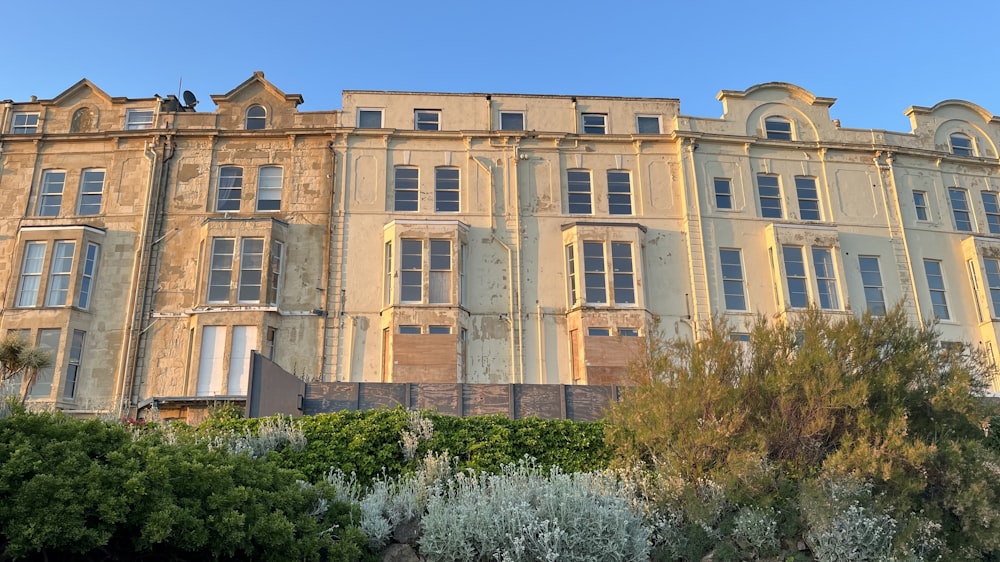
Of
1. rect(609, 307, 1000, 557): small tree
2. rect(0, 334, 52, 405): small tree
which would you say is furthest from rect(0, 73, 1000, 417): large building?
rect(609, 307, 1000, 557): small tree

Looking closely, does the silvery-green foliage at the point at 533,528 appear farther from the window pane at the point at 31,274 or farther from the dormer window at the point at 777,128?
the dormer window at the point at 777,128

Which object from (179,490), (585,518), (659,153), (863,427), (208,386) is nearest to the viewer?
(179,490)

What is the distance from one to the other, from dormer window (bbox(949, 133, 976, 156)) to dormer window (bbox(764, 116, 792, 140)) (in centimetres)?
660

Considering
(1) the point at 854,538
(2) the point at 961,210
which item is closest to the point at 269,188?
(1) the point at 854,538

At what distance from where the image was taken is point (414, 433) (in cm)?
1436

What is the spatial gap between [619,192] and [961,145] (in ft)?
45.3

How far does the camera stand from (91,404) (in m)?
24.5

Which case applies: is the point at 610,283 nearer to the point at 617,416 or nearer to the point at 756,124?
the point at 756,124

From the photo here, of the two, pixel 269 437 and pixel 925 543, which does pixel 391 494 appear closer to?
pixel 269 437

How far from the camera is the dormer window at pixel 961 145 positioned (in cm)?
3050

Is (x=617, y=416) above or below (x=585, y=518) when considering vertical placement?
above

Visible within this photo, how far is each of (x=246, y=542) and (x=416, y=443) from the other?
5114 millimetres

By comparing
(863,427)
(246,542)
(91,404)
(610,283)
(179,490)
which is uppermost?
(610,283)

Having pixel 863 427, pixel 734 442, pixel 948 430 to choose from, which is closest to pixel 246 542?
pixel 734 442
